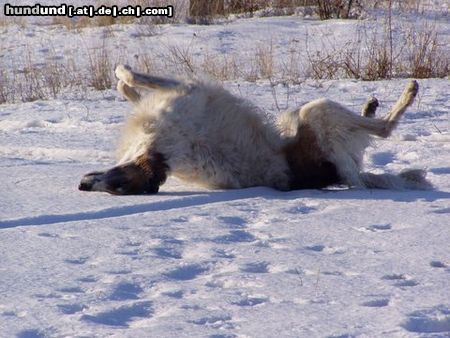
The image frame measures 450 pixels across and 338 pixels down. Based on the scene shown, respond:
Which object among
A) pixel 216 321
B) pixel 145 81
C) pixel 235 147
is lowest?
pixel 216 321

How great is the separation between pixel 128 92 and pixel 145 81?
18.7 inches

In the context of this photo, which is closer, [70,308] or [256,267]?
[70,308]

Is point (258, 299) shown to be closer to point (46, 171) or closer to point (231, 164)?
point (231, 164)

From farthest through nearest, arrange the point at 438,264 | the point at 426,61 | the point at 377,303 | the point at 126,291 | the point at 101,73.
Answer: the point at 101,73, the point at 426,61, the point at 438,264, the point at 126,291, the point at 377,303

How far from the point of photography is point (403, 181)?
586cm

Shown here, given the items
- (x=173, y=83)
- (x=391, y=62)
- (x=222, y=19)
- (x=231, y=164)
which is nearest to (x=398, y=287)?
(x=231, y=164)

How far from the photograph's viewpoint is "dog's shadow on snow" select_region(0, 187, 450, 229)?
17.2 feet

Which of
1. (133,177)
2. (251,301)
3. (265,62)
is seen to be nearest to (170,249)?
(251,301)

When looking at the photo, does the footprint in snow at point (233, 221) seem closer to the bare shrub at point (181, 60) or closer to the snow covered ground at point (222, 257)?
the snow covered ground at point (222, 257)

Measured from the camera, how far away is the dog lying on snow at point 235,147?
19.3 ft

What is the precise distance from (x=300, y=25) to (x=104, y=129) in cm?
642

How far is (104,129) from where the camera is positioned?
8.27 meters

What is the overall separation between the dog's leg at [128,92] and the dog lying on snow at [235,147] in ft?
1.50

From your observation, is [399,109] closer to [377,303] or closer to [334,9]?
[377,303]
